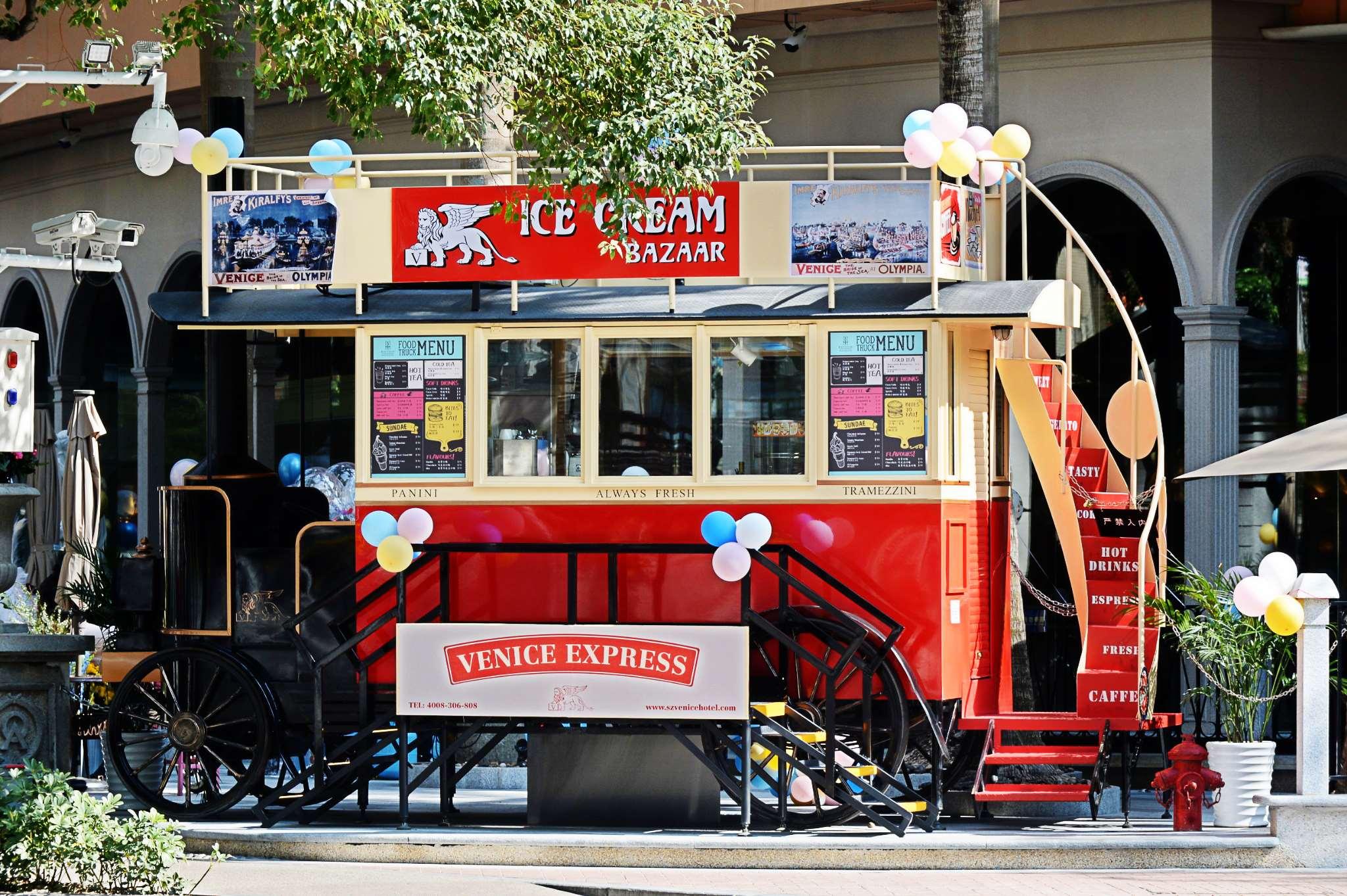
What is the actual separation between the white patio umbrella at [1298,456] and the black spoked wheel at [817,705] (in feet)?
8.63

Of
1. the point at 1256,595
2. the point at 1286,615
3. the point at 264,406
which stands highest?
the point at 264,406

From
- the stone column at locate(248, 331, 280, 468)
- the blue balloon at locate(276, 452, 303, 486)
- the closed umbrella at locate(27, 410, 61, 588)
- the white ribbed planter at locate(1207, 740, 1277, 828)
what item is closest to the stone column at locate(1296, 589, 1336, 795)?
the white ribbed planter at locate(1207, 740, 1277, 828)

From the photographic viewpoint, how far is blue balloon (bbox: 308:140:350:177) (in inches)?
495

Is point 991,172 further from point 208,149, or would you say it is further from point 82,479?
point 82,479

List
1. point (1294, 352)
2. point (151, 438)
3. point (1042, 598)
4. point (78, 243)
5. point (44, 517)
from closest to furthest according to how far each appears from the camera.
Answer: point (1042, 598), point (78, 243), point (1294, 352), point (44, 517), point (151, 438)

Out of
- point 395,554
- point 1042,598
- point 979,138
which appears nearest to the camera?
point 395,554

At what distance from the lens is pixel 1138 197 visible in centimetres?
1688

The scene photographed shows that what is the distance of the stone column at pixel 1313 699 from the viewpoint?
36.2 ft

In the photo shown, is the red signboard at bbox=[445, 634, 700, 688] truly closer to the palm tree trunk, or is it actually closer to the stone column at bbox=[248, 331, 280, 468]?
Answer: the palm tree trunk

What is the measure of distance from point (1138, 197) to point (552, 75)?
712 cm

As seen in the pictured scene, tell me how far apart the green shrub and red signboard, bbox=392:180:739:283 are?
147 inches

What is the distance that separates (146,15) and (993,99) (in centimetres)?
1123

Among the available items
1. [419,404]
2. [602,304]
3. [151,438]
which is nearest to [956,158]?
[602,304]

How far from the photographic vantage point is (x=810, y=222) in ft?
37.4
